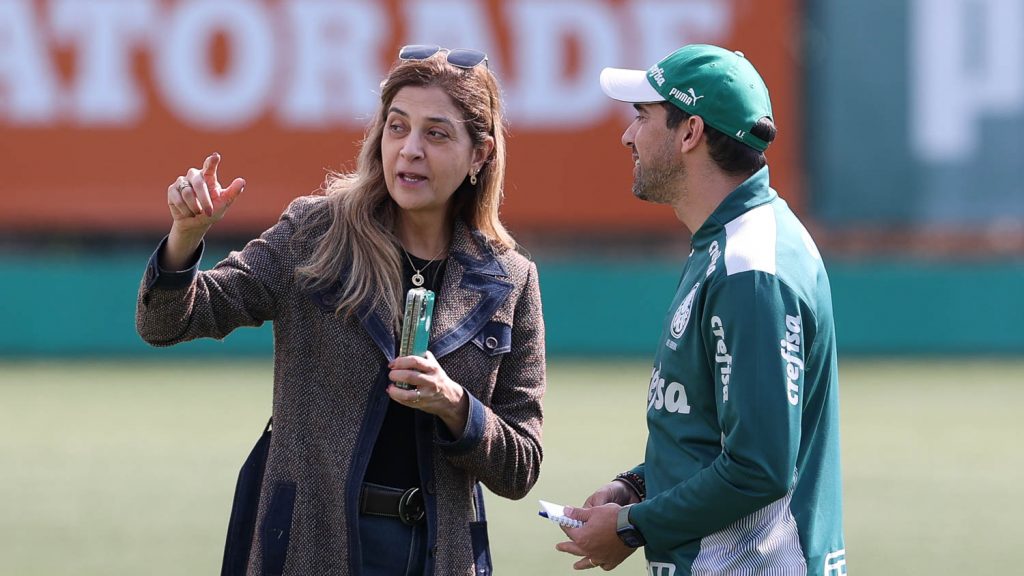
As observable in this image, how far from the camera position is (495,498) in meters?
8.69

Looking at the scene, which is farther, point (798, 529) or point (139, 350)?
point (139, 350)

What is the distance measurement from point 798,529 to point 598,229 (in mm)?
13401

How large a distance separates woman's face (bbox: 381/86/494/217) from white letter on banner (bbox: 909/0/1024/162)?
13635 mm

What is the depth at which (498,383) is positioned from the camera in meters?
3.61

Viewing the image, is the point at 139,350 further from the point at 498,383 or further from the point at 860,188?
the point at 498,383

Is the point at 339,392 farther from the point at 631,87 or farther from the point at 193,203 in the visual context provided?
the point at 631,87

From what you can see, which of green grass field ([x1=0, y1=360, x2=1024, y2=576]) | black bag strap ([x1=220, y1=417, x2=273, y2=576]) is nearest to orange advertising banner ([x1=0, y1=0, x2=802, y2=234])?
green grass field ([x1=0, y1=360, x2=1024, y2=576])

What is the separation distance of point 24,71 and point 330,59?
3300mm

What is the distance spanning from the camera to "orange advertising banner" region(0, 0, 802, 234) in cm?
1570

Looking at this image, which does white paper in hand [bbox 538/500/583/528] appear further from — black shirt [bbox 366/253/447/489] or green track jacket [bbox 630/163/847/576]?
black shirt [bbox 366/253/447/489]

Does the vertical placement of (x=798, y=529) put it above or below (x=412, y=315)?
below

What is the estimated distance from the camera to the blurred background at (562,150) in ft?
51.3

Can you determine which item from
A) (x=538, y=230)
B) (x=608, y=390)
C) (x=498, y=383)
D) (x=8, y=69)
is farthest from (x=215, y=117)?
(x=498, y=383)

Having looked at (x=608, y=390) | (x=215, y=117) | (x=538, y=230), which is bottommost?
(x=608, y=390)
